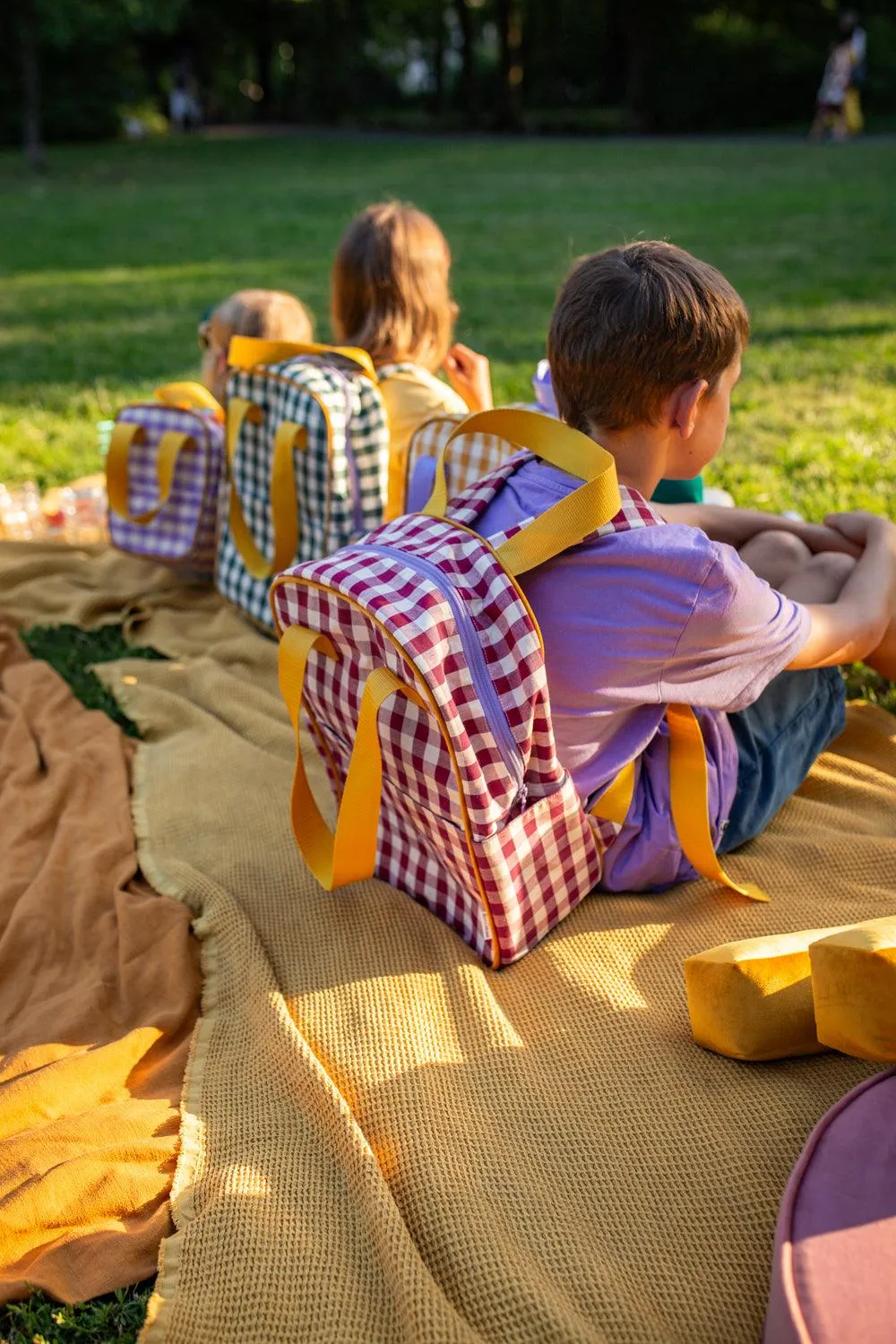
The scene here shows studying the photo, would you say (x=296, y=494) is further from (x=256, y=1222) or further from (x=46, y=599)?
(x=256, y=1222)

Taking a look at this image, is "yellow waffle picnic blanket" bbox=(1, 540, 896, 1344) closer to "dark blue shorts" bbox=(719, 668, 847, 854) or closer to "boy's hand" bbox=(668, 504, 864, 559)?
"dark blue shorts" bbox=(719, 668, 847, 854)

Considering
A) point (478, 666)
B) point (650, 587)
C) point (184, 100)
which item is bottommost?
point (478, 666)

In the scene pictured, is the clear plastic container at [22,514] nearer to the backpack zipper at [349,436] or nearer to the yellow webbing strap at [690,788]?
the backpack zipper at [349,436]

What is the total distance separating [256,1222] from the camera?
1.88 metres

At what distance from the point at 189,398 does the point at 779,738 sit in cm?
256

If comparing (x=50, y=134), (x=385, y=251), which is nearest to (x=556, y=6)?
(x=50, y=134)

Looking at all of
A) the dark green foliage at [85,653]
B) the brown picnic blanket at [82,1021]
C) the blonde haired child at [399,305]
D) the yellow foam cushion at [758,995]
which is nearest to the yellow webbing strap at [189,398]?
the blonde haired child at [399,305]

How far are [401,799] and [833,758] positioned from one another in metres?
1.23

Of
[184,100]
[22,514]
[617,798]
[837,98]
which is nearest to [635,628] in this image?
[617,798]

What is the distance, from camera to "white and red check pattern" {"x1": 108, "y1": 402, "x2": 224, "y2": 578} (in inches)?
166

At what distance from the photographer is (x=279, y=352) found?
11.9 ft

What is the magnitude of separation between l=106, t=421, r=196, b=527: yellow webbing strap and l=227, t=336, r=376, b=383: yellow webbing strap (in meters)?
0.53

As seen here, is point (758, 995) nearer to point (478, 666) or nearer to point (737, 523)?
point (478, 666)

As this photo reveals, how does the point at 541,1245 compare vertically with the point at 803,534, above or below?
below
